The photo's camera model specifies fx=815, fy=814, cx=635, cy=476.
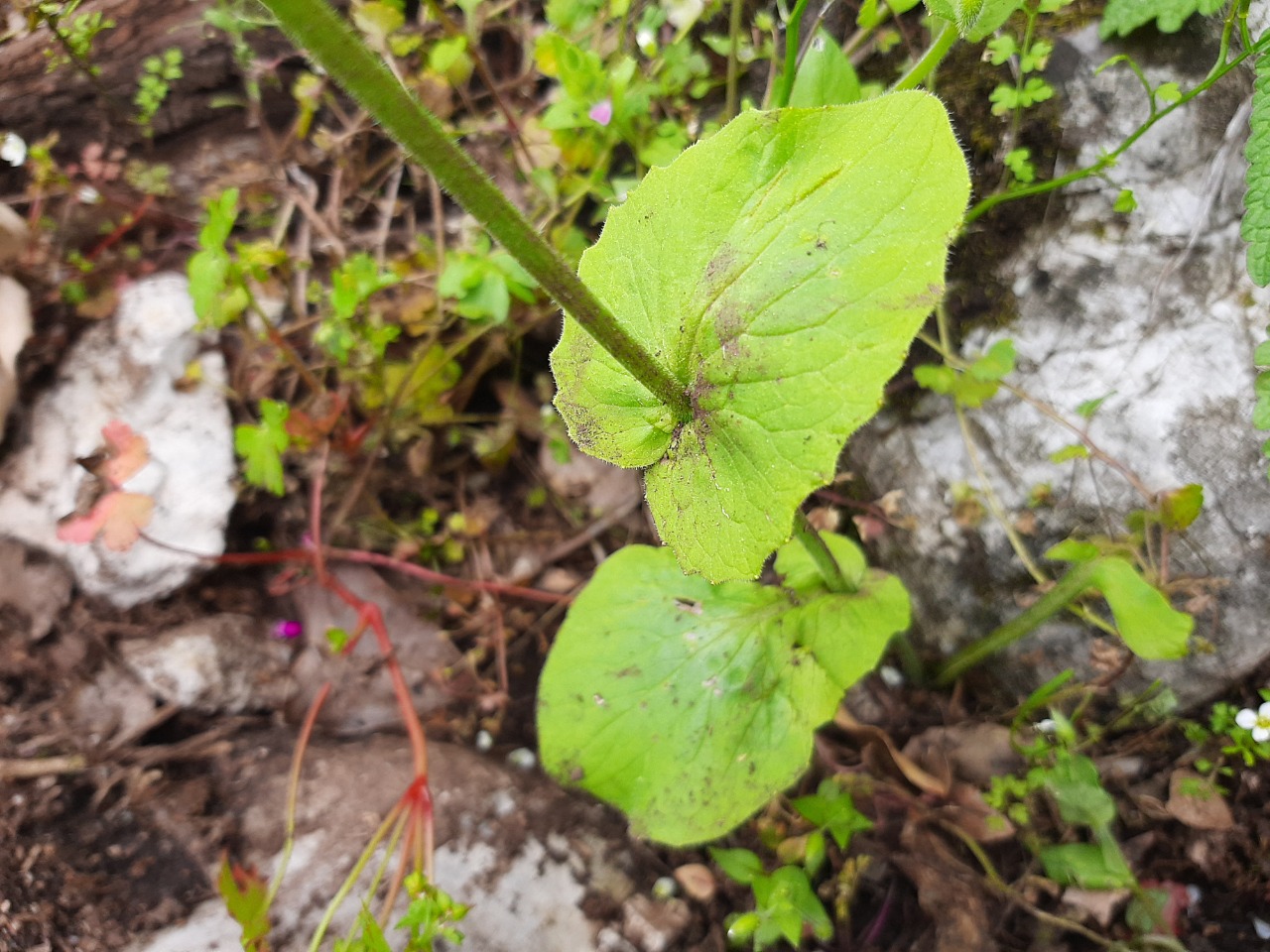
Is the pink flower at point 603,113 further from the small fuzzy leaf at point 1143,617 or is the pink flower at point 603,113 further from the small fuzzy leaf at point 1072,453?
the small fuzzy leaf at point 1143,617

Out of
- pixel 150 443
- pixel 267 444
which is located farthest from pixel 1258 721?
pixel 150 443

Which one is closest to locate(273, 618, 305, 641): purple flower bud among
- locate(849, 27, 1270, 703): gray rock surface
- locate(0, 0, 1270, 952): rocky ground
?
locate(0, 0, 1270, 952): rocky ground

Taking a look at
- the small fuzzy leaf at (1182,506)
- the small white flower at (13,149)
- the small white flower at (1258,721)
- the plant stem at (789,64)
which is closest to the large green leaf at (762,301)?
the plant stem at (789,64)

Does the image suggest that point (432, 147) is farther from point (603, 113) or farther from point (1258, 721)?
point (1258, 721)

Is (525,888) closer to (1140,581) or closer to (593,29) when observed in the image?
(1140,581)

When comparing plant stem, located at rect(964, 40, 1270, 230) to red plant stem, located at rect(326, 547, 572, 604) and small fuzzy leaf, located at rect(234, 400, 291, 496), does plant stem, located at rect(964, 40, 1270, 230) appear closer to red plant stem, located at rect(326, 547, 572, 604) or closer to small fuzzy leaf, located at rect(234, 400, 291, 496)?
red plant stem, located at rect(326, 547, 572, 604)
